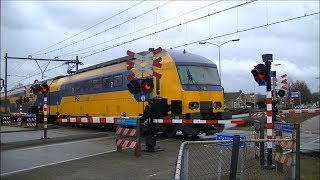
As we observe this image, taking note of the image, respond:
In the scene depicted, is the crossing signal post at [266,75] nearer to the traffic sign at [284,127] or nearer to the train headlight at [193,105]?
the traffic sign at [284,127]

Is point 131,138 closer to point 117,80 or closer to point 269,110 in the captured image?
point 269,110

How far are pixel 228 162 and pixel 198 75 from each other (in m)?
10.1

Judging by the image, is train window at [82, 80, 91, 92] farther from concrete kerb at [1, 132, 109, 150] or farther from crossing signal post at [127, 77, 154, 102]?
crossing signal post at [127, 77, 154, 102]

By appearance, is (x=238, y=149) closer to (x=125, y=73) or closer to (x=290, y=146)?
(x=290, y=146)

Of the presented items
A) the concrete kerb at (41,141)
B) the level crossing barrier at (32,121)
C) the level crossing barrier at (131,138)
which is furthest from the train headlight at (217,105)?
the level crossing barrier at (32,121)

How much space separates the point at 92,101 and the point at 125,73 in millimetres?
4689

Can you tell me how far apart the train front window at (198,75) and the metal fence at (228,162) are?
26.9ft

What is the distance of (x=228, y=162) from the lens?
824 cm

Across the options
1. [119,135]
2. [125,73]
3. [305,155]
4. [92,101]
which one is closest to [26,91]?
[92,101]

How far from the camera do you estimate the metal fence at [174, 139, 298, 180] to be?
7.36 meters

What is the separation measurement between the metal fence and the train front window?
820cm

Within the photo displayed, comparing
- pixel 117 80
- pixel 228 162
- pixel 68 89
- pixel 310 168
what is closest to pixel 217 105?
pixel 117 80

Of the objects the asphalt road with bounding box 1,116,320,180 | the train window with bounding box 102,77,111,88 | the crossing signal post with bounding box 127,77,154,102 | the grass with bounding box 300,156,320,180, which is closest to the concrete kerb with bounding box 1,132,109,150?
the asphalt road with bounding box 1,116,320,180

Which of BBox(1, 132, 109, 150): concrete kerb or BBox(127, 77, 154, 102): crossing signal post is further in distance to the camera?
BBox(1, 132, 109, 150): concrete kerb
